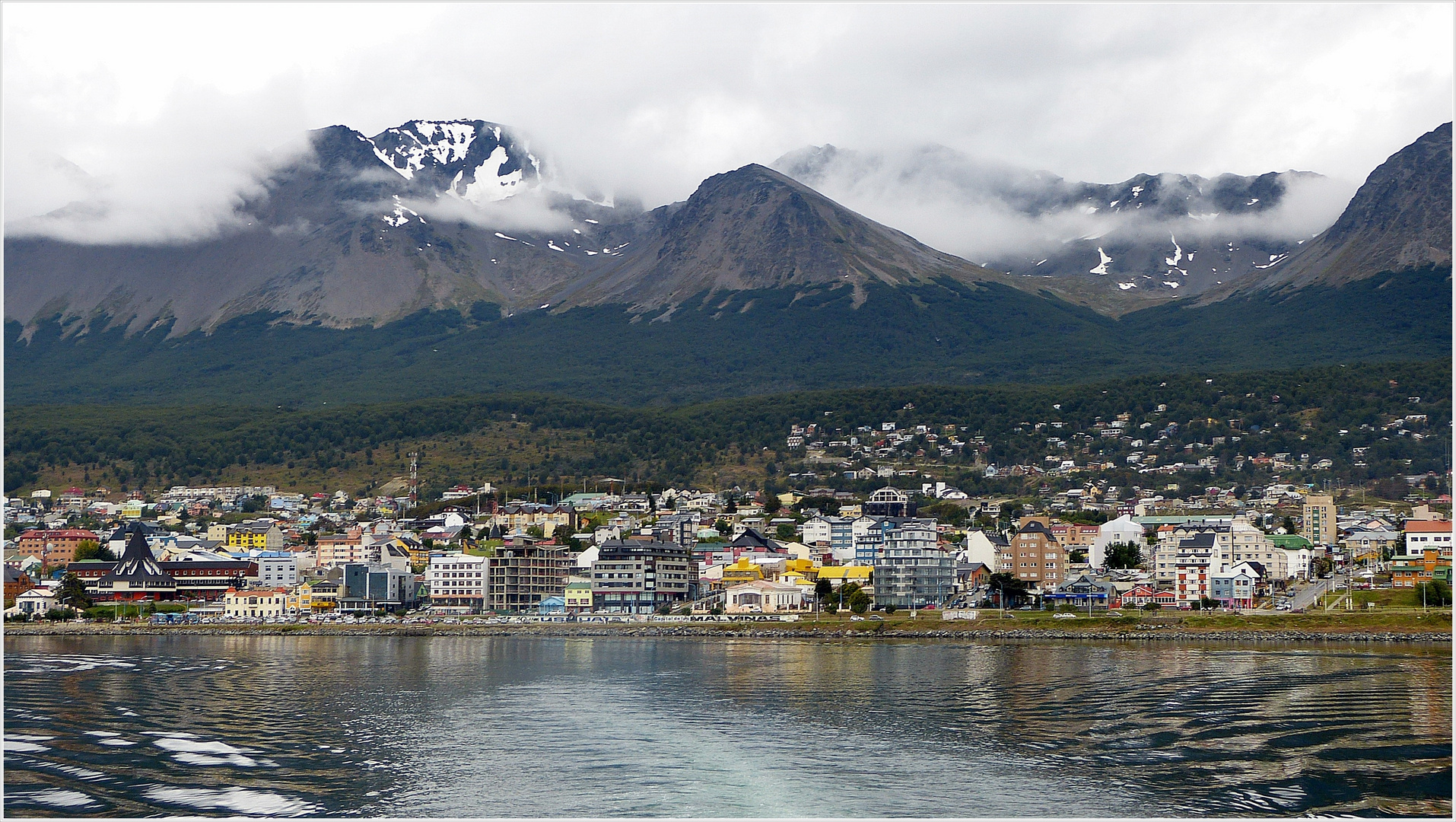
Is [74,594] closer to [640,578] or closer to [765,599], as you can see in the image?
[640,578]

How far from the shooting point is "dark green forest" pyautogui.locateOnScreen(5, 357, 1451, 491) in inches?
5389

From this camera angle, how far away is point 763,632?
6506 centimetres

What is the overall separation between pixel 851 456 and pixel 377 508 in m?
Answer: 44.5

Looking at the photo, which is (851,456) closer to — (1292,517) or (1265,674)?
(1292,517)

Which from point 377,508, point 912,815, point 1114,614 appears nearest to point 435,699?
point 912,815

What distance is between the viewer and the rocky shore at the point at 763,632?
57344mm

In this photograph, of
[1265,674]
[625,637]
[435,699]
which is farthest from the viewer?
[625,637]

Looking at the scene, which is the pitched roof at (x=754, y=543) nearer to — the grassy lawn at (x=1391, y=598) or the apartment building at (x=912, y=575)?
the apartment building at (x=912, y=575)

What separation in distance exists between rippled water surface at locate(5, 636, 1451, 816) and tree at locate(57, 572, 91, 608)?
31.1 meters

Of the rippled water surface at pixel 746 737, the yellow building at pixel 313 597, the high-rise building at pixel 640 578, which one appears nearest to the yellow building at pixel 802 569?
the high-rise building at pixel 640 578

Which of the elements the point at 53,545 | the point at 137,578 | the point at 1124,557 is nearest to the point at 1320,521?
the point at 1124,557

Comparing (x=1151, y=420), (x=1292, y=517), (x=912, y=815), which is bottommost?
(x=912, y=815)

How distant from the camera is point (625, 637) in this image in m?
65.3

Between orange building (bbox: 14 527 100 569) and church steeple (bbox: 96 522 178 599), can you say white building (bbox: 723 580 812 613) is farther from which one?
orange building (bbox: 14 527 100 569)
